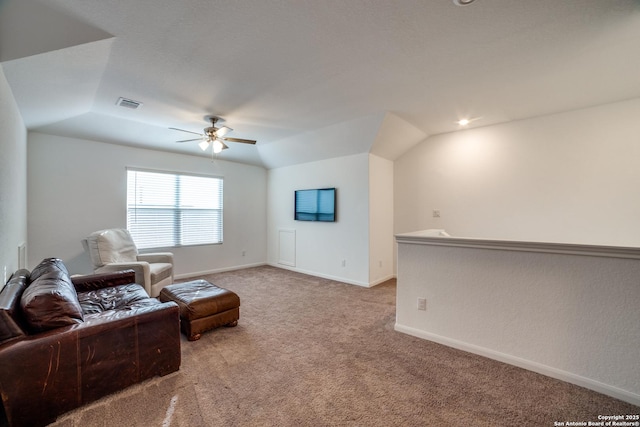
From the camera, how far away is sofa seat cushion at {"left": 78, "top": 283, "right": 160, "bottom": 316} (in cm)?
232

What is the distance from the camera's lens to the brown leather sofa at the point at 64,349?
1477 mm

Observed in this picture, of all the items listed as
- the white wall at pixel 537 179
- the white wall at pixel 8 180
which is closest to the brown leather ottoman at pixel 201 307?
the white wall at pixel 8 180

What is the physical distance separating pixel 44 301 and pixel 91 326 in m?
0.31

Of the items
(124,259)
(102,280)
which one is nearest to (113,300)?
(102,280)

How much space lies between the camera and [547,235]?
369 cm

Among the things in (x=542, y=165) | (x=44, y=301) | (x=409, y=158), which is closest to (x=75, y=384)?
(x=44, y=301)

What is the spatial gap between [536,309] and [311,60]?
2812 mm

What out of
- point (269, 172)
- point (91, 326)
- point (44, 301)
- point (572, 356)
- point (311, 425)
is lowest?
point (311, 425)

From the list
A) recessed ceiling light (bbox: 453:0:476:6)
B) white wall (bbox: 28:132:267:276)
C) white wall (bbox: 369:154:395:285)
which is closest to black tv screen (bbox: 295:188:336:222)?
white wall (bbox: 369:154:395:285)

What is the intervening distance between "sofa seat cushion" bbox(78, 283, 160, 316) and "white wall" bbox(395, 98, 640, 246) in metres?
4.15

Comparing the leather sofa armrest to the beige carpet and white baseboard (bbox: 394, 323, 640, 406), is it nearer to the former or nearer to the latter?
the beige carpet

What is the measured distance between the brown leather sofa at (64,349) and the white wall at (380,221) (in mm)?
3230

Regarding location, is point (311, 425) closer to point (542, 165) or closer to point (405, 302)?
point (405, 302)

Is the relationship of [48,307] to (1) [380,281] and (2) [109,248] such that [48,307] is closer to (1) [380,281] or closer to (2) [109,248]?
(2) [109,248]
